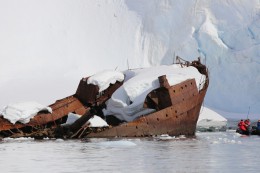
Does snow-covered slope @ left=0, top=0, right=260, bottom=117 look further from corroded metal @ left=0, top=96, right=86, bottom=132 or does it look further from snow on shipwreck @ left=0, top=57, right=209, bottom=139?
snow on shipwreck @ left=0, top=57, right=209, bottom=139

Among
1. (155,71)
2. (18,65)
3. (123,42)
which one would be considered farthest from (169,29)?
(155,71)

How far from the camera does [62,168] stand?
41.5ft

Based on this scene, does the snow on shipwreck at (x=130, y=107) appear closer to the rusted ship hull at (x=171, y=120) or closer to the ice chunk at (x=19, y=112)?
the rusted ship hull at (x=171, y=120)

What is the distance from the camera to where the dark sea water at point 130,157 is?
41.5 feet

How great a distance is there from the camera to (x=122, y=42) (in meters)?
47.4

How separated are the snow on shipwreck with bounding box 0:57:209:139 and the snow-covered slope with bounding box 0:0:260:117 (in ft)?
58.9

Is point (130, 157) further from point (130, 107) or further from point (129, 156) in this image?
point (130, 107)

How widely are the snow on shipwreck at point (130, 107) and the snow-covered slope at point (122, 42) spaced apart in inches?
707

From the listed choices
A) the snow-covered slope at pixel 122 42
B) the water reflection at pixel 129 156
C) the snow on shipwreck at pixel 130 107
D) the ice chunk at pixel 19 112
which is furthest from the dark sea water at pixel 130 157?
the snow-covered slope at pixel 122 42

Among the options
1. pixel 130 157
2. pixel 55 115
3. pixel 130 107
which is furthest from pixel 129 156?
pixel 55 115

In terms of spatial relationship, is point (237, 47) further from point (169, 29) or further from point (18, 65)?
point (18, 65)

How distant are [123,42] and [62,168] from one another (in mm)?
35066

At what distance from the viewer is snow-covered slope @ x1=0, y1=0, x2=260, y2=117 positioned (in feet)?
145

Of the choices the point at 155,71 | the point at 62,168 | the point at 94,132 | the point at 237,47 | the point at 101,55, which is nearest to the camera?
the point at 62,168
